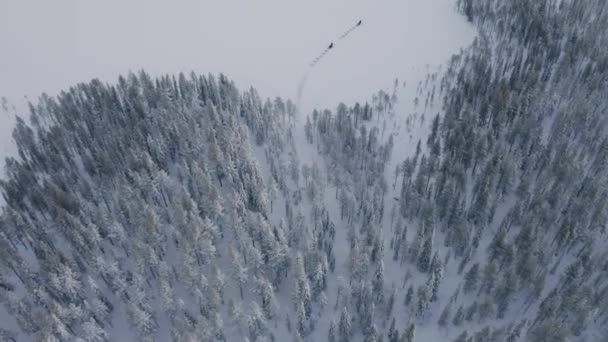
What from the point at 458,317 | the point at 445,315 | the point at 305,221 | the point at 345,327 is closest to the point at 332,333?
the point at 345,327

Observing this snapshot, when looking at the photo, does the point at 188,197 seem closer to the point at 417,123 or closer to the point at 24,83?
the point at 417,123

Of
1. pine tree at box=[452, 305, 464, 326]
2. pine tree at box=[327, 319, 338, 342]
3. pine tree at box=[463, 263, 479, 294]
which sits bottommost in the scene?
pine tree at box=[327, 319, 338, 342]

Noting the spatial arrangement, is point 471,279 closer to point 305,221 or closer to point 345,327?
point 345,327

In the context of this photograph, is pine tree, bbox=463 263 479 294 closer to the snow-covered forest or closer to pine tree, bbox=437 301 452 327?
the snow-covered forest

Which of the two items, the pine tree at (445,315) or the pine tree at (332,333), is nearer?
the pine tree at (332,333)

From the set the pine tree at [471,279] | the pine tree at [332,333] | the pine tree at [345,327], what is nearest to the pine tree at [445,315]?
the pine tree at [471,279]

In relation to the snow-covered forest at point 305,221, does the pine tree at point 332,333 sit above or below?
below

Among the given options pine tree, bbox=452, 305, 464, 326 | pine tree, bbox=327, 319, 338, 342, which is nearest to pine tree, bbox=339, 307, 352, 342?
pine tree, bbox=327, 319, 338, 342

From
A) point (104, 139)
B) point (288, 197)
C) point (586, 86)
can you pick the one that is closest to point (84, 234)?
point (104, 139)

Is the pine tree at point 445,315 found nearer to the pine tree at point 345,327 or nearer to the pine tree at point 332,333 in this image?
the pine tree at point 345,327
